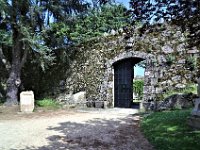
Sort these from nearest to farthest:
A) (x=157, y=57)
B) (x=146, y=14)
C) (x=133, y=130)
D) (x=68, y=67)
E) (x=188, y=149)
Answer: (x=146, y=14), (x=188, y=149), (x=133, y=130), (x=157, y=57), (x=68, y=67)

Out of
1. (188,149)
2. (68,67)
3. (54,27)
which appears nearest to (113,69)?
(68,67)

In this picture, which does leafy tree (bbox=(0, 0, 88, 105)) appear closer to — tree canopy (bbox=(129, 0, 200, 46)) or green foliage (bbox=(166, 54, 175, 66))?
green foliage (bbox=(166, 54, 175, 66))

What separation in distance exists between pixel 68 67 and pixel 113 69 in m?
2.36

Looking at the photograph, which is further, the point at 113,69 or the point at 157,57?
the point at 113,69

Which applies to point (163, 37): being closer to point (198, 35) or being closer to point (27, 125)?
point (27, 125)

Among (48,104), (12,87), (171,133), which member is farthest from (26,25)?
(171,133)

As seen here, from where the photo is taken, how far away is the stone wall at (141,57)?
1020cm

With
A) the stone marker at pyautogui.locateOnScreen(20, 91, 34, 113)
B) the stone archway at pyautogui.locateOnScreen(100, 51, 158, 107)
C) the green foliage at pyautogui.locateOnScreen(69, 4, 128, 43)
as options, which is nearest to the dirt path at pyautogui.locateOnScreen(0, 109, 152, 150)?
the stone marker at pyautogui.locateOnScreen(20, 91, 34, 113)

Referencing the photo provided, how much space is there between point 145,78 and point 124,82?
4.17 ft

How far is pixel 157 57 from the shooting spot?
1069 centimetres

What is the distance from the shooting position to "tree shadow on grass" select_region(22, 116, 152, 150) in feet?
17.8

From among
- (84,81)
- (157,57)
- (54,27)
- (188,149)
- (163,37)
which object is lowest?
(188,149)

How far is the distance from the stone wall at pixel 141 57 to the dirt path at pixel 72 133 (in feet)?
7.64

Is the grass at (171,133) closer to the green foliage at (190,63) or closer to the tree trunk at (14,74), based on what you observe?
the green foliage at (190,63)
